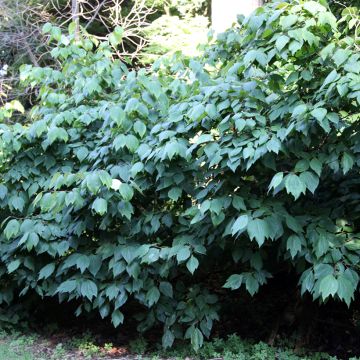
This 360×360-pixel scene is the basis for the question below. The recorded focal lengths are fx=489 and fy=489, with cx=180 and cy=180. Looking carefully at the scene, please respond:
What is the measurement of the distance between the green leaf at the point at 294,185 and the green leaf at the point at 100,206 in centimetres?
142

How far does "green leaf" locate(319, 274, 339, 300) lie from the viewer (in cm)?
307

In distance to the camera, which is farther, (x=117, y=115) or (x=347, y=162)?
(x=117, y=115)

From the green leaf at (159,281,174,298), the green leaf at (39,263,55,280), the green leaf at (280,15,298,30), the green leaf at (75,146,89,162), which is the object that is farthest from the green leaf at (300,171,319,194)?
the green leaf at (39,263,55,280)

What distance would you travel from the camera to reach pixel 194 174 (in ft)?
13.1

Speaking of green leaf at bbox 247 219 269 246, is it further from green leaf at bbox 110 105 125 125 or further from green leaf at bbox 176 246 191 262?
green leaf at bbox 110 105 125 125

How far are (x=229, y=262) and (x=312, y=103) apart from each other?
183 cm

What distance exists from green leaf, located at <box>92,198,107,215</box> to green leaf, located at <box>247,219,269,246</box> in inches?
45.1

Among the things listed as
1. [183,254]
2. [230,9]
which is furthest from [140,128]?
[230,9]

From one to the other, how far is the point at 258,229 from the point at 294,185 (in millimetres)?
393

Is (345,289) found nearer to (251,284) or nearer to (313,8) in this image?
(251,284)

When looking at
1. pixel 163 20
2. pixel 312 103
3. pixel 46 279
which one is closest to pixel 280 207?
pixel 312 103

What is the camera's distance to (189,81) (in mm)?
4633

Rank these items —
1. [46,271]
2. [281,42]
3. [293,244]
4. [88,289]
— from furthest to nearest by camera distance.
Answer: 1. [46,271]
2. [88,289]
3. [293,244]
4. [281,42]

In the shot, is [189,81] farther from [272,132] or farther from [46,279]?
[46,279]
